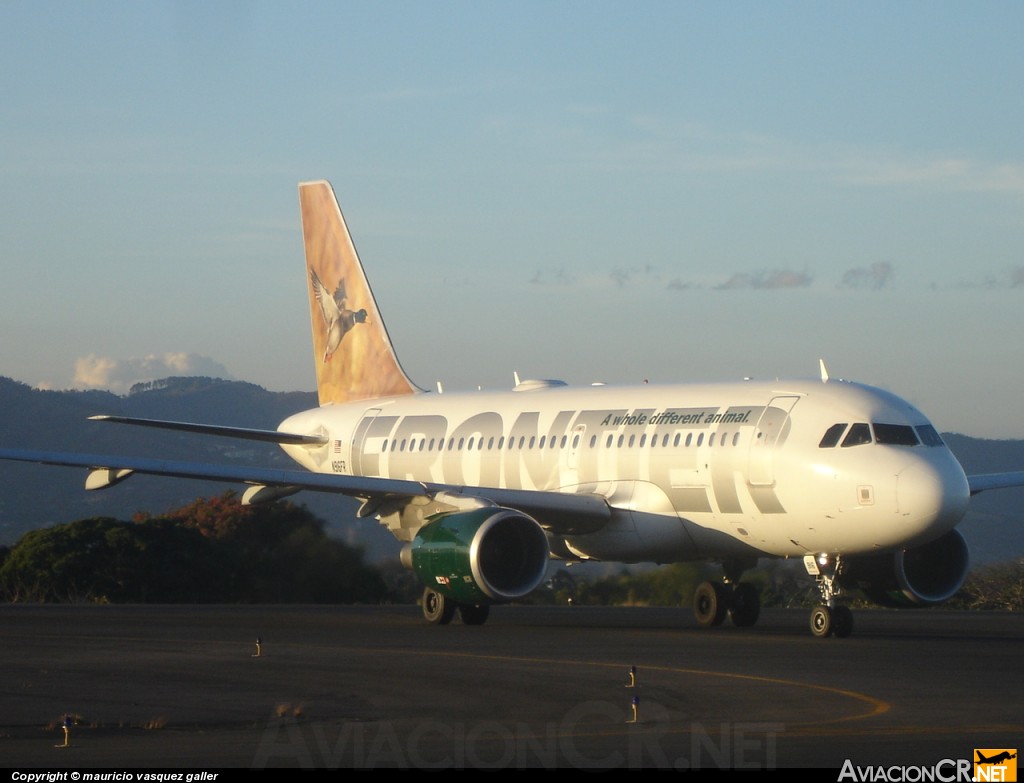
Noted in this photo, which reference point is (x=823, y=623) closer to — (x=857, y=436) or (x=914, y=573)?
(x=857, y=436)

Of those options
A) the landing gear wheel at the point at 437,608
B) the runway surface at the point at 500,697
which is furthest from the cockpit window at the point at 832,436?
the landing gear wheel at the point at 437,608

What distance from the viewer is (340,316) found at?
127 ft

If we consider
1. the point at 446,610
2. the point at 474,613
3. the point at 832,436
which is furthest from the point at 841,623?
the point at 446,610

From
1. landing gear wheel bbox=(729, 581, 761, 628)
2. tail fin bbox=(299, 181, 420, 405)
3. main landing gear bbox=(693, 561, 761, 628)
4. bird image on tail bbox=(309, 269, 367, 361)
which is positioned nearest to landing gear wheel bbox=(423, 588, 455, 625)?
main landing gear bbox=(693, 561, 761, 628)

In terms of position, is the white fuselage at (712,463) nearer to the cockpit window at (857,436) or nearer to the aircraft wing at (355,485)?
the cockpit window at (857,436)

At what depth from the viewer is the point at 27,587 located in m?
38.9

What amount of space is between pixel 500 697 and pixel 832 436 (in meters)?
10.8

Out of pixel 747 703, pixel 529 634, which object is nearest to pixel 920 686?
pixel 747 703

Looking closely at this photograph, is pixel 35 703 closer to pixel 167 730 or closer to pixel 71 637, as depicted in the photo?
pixel 167 730

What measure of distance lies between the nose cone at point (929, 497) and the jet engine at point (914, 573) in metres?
3.07

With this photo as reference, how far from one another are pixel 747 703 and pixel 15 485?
10337 cm

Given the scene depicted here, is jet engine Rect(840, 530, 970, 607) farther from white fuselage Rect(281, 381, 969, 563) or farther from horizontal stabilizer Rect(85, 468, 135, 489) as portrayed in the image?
horizontal stabilizer Rect(85, 468, 135, 489)

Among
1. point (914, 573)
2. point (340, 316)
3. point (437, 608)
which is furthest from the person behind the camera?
point (340, 316)

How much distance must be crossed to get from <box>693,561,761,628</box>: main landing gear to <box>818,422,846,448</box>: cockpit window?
3772 millimetres
